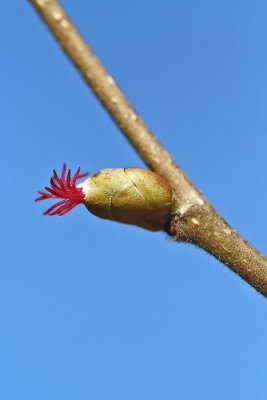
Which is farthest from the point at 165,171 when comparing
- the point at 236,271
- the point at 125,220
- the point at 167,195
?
the point at 236,271

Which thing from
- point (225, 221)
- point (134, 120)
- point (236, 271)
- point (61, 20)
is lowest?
point (236, 271)

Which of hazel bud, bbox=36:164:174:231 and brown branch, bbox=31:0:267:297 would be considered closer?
brown branch, bbox=31:0:267:297

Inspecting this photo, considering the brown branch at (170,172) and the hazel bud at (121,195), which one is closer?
the brown branch at (170,172)

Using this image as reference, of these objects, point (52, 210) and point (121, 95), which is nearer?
point (121, 95)

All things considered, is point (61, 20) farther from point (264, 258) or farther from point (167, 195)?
point (264, 258)
